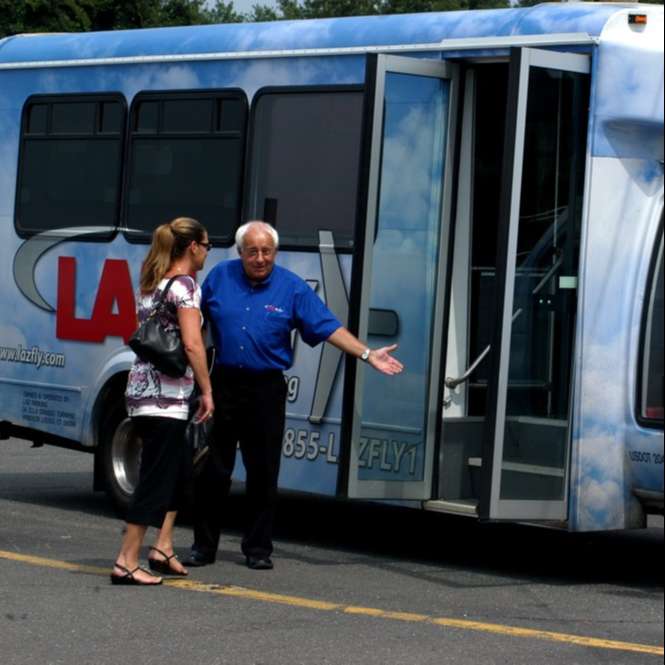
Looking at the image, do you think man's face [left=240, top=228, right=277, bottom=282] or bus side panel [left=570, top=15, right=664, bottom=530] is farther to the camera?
man's face [left=240, top=228, right=277, bottom=282]

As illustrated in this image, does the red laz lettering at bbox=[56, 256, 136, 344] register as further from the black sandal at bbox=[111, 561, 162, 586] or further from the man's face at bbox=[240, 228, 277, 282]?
the black sandal at bbox=[111, 561, 162, 586]

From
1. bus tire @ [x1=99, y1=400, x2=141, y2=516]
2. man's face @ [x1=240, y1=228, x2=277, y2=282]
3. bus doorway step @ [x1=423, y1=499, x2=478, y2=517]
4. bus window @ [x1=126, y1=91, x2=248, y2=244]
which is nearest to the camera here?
man's face @ [x1=240, y1=228, x2=277, y2=282]

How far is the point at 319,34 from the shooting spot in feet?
34.2

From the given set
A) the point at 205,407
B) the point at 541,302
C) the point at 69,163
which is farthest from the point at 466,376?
the point at 69,163

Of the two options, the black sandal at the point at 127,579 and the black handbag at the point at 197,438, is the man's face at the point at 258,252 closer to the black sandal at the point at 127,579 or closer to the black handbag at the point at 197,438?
the black handbag at the point at 197,438

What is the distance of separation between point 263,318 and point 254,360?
22cm

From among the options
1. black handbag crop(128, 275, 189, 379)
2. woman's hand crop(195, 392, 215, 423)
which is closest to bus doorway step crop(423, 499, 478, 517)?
woman's hand crop(195, 392, 215, 423)

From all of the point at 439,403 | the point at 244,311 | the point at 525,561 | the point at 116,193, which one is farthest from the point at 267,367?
the point at 116,193

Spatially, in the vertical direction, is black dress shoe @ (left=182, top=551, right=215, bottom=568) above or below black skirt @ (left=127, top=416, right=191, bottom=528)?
below

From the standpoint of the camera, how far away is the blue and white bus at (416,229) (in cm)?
903

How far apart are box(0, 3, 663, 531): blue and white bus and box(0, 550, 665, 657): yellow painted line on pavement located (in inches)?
38.8

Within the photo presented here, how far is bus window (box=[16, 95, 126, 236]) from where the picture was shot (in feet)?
38.5

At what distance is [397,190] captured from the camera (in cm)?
970

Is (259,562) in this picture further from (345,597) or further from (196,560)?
(345,597)
